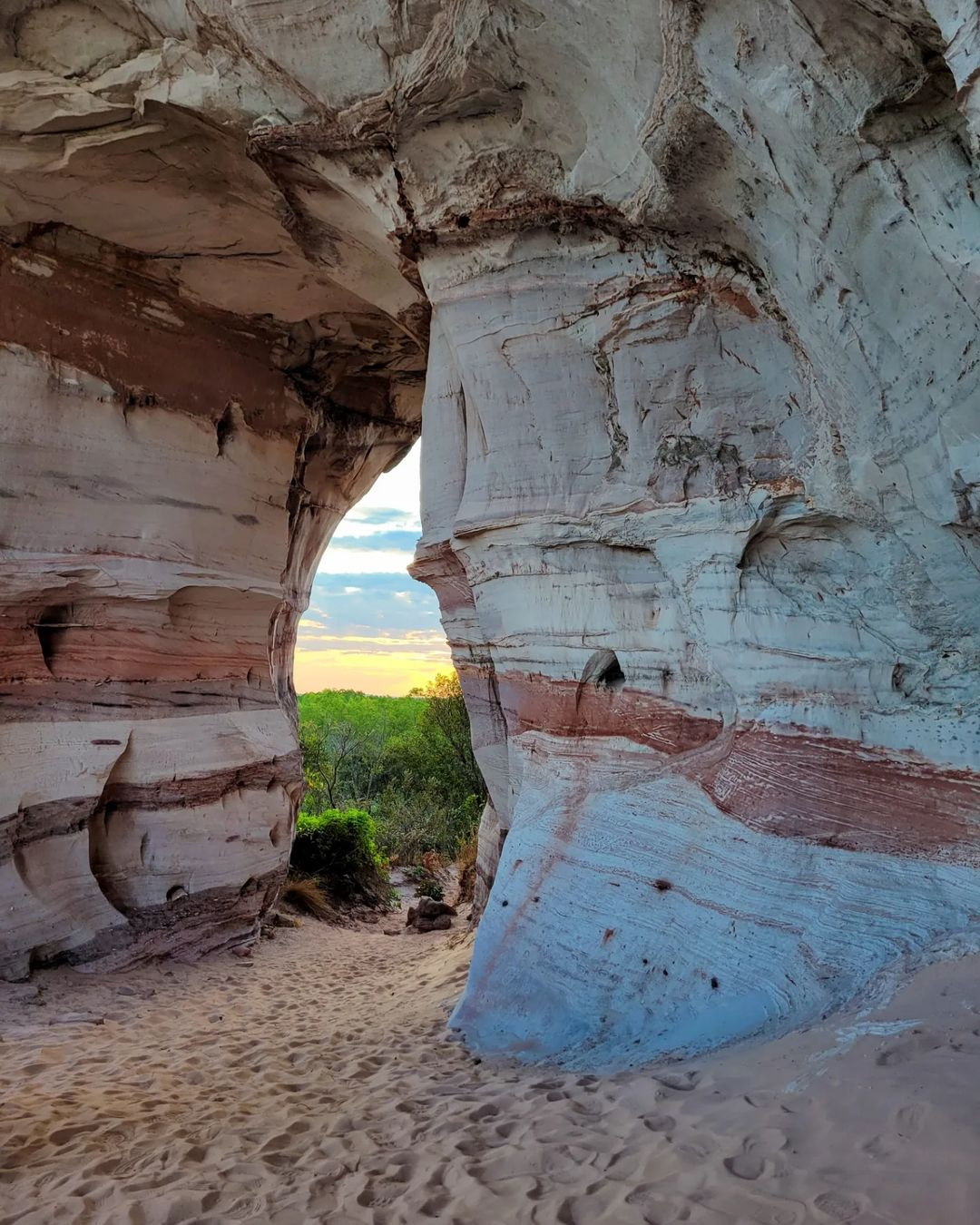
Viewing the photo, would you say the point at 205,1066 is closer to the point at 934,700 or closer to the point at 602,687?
the point at 602,687

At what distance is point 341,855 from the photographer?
11.1 metres

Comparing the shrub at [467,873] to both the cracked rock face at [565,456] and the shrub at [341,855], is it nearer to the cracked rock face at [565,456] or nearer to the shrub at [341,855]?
the shrub at [341,855]

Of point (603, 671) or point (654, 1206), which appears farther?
point (603, 671)

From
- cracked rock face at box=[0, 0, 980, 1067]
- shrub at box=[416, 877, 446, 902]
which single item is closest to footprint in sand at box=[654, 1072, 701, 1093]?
cracked rock face at box=[0, 0, 980, 1067]

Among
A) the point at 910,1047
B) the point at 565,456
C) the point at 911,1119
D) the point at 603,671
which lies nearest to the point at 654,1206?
the point at 911,1119

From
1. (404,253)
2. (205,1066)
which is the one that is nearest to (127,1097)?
(205,1066)

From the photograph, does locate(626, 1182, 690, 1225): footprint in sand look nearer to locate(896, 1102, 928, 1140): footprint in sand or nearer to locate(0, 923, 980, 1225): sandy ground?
locate(0, 923, 980, 1225): sandy ground

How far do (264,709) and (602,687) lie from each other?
15.4 ft

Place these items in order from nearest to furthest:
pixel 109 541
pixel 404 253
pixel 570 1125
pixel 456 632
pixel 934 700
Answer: pixel 570 1125 → pixel 934 700 → pixel 404 253 → pixel 456 632 → pixel 109 541

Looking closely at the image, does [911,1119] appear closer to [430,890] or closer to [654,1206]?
[654,1206]

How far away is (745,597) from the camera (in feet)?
13.9

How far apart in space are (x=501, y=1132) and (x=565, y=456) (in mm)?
3625

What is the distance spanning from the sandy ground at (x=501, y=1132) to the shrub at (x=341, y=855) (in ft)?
20.0

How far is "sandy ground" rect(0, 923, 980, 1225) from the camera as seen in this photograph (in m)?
2.16
